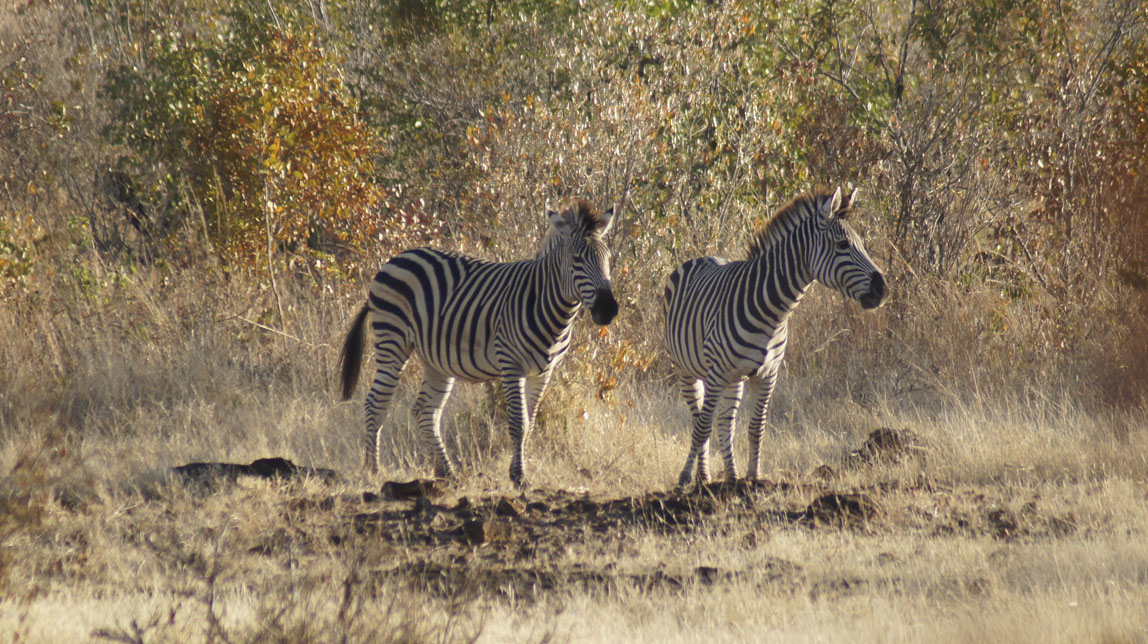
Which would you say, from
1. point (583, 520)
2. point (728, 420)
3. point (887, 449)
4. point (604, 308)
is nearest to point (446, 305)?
point (604, 308)

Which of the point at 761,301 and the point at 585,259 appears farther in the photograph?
the point at 761,301

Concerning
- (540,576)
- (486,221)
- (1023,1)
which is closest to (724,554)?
(540,576)

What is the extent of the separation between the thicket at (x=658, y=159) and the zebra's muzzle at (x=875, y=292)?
8.89 ft

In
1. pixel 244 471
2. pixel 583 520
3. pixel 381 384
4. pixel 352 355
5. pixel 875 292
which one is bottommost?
pixel 583 520

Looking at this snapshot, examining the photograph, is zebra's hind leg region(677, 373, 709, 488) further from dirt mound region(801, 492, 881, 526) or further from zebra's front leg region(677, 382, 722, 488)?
dirt mound region(801, 492, 881, 526)

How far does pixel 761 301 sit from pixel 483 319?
2.04m

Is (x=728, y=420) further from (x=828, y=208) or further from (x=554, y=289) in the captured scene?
(x=828, y=208)

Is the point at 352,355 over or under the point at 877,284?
under

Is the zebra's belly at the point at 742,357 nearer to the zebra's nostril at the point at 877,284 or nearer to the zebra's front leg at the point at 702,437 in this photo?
the zebra's front leg at the point at 702,437

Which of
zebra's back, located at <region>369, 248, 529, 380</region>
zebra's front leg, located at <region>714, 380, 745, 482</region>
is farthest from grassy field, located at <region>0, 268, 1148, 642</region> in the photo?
zebra's back, located at <region>369, 248, 529, 380</region>

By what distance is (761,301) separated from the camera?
24.4ft

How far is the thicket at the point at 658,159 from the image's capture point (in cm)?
972

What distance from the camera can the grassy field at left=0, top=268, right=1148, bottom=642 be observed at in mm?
4836

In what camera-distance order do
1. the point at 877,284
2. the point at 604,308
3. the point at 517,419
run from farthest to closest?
the point at 517,419 → the point at 604,308 → the point at 877,284
